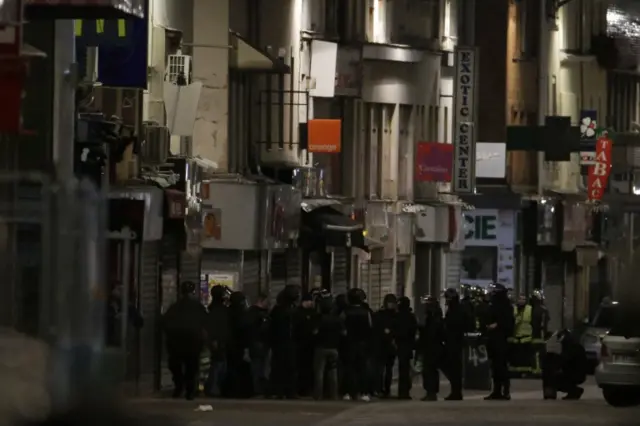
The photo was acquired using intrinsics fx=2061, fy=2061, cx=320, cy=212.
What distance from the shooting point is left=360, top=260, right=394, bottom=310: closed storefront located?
44875 millimetres

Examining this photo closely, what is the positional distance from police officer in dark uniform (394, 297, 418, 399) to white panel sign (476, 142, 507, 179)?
19485 millimetres

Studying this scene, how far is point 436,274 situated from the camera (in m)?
49.5

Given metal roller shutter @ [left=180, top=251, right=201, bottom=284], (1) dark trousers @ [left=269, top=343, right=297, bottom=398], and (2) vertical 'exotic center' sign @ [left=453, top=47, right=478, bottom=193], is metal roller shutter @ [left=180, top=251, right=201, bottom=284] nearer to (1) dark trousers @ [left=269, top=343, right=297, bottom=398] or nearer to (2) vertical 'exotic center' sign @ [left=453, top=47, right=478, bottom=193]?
(1) dark trousers @ [left=269, top=343, right=297, bottom=398]

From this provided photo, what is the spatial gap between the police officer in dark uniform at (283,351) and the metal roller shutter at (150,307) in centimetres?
184

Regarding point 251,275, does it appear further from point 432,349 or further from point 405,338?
point 432,349

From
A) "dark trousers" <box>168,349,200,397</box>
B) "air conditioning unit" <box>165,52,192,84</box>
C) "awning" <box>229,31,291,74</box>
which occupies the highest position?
"awning" <box>229,31,291,74</box>

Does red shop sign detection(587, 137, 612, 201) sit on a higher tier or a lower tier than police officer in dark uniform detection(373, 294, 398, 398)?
higher

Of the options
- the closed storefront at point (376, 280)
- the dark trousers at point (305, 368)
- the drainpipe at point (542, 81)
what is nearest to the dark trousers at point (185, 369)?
the dark trousers at point (305, 368)

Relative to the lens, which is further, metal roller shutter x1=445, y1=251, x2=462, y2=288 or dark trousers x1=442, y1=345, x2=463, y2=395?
metal roller shutter x1=445, y1=251, x2=462, y2=288

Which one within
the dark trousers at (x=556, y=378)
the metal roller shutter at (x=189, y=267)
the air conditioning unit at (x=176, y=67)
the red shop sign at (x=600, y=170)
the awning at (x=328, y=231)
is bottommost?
the dark trousers at (x=556, y=378)

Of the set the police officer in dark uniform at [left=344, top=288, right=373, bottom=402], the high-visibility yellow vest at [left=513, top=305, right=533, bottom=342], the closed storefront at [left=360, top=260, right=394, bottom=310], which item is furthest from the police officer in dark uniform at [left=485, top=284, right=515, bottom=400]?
the closed storefront at [left=360, top=260, right=394, bottom=310]

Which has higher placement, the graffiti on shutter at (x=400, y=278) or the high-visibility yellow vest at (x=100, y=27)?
the high-visibility yellow vest at (x=100, y=27)

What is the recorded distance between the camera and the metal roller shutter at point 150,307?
104ft

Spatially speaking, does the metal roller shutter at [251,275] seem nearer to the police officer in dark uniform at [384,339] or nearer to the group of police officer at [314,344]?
the group of police officer at [314,344]
